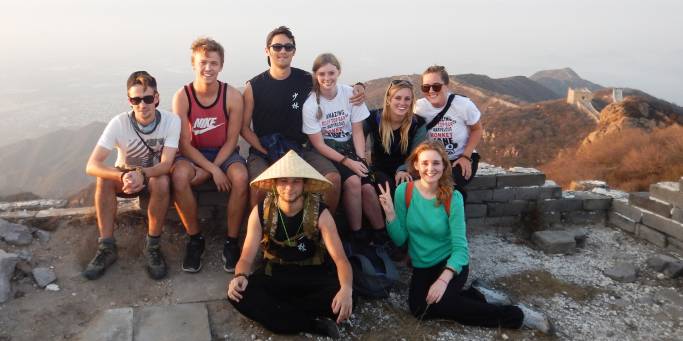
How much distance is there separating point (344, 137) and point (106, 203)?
2.32 m

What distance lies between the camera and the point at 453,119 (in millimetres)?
5086

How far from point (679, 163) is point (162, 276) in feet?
33.8

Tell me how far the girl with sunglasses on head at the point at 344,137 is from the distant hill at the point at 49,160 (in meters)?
54.1

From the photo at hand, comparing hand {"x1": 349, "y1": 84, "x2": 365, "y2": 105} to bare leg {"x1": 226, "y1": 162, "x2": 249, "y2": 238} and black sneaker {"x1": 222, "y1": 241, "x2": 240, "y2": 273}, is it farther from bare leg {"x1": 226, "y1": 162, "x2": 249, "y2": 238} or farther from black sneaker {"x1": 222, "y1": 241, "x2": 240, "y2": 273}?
black sneaker {"x1": 222, "y1": 241, "x2": 240, "y2": 273}

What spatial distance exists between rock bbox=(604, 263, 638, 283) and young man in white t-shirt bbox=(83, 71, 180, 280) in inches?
176

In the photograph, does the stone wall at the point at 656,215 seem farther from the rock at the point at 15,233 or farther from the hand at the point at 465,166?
the rock at the point at 15,233

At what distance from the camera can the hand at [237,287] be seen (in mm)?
3480

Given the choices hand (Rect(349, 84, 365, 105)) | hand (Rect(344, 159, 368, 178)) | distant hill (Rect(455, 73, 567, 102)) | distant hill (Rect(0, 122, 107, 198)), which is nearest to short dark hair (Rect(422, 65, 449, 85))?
hand (Rect(349, 84, 365, 105))

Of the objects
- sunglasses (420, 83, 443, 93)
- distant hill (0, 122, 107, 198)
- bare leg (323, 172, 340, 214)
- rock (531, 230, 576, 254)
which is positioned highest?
sunglasses (420, 83, 443, 93)

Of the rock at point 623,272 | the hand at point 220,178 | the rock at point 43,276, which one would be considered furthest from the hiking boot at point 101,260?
the rock at point 623,272

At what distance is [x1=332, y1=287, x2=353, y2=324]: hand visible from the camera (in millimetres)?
3412

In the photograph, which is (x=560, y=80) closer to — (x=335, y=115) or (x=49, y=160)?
(x=49, y=160)

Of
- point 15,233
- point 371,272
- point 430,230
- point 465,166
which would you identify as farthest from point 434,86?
point 15,233

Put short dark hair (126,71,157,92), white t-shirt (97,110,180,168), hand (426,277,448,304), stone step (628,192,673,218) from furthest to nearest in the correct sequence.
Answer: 1. stone step (628,192,673,218)
2. white t-shirt (97,110,180,168)
3. short dark hair (126,71,157,92)
4. hand (426,277,448,304)
